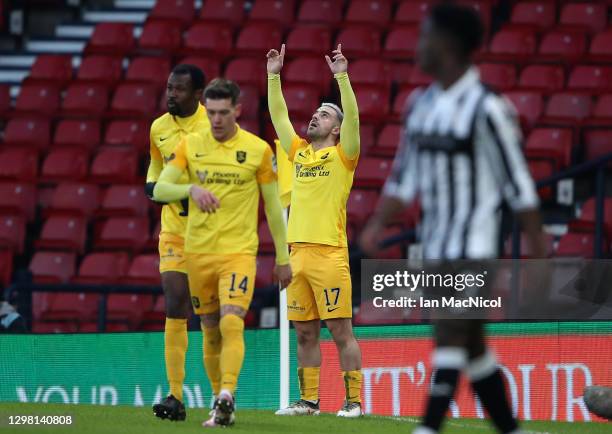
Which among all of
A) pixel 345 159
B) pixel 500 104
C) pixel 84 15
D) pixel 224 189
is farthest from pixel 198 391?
pixel 84 15

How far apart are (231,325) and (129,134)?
8.68 meters

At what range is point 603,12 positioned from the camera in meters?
17.0

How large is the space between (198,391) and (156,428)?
3.40 metres

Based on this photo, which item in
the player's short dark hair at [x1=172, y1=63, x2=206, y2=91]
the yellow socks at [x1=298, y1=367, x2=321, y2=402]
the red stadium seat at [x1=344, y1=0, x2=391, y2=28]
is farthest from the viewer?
the red stadium seat at [x1=344, y1=0, x2=391, y2=28]

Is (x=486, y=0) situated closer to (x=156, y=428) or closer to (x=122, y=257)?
(x=122, y=257)

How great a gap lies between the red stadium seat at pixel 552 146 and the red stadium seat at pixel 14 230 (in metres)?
5.45

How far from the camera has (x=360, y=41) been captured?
56.5 ft

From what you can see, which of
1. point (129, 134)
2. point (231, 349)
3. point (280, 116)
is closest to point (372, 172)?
point (129, 134)

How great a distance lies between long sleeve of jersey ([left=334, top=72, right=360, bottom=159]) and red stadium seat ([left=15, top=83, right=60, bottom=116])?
27.6ft

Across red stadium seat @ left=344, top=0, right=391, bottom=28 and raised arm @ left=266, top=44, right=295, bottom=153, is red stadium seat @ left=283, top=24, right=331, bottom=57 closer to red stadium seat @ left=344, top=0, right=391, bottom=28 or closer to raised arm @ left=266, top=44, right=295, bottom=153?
red stadium seat @ left=344, top=0, right=391, bottom=28

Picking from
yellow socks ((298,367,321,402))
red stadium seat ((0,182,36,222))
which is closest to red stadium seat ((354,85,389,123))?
red stadium seat ((0,182,36,222))

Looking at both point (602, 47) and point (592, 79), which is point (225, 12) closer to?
point (602, 47)

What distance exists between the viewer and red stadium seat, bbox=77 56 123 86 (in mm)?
17609

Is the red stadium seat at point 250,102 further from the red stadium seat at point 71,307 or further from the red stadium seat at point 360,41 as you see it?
the red stadium seat at point 71,307
